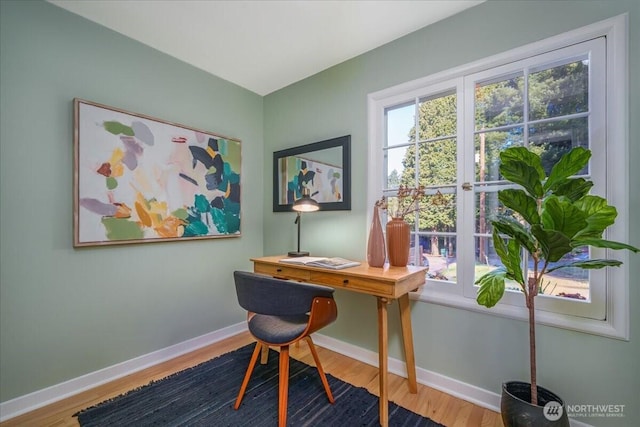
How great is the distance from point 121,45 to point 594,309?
134 inches

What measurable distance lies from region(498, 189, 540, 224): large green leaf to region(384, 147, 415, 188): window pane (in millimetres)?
786

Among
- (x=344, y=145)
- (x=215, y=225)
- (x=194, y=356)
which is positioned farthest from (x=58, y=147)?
(x=344, y=145)

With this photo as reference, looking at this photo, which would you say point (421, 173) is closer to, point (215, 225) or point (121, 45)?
point (215, 225)

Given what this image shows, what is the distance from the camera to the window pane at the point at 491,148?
1.65 meters

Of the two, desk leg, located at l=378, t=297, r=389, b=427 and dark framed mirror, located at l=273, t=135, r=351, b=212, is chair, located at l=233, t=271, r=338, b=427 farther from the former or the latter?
dark framed mirror, located at l=273, t=135, r=351, b=212

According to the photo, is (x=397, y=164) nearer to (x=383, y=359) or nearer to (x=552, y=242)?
(x=552, y=242)

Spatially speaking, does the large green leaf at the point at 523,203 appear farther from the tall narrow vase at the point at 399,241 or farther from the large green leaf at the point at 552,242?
the tall narrow vase at the point at 399,241

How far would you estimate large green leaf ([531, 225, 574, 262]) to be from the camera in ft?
3.67

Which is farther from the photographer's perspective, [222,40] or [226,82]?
[226,82]

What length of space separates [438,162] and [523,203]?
72cm

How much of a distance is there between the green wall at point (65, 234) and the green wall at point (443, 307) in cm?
107

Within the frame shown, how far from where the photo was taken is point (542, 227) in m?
1.17

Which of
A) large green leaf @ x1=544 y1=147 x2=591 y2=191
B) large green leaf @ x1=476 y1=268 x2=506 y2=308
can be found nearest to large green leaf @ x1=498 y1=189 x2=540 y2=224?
large green leaf @ x1=544 y1=147 x2=591 y2=191

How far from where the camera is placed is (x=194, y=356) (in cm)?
229
